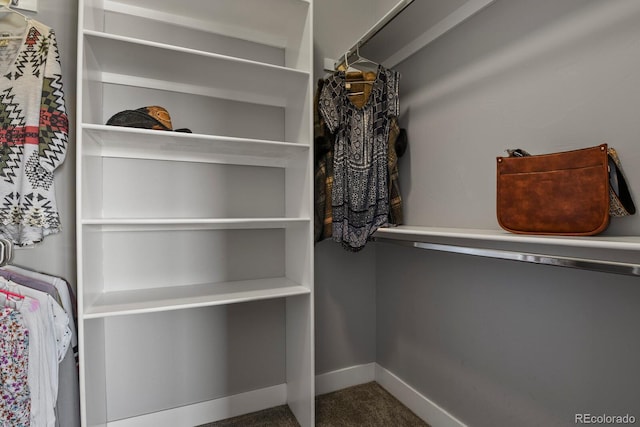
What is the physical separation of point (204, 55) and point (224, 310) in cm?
118

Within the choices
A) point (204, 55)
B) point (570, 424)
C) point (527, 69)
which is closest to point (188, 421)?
point (570, 424)

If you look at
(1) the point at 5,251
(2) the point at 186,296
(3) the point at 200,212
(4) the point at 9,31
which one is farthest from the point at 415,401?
(4) the point at 9,31

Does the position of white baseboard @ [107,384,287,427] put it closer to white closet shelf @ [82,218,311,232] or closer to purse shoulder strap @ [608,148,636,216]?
white closet shelf @ [82,218,311,232]

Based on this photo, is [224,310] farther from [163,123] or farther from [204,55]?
[204,55]

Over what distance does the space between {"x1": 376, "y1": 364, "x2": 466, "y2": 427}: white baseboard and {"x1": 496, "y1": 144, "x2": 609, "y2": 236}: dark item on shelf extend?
103cm

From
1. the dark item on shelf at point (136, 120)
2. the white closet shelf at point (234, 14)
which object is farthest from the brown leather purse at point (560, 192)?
the dark item on shelf at point (136, 120)

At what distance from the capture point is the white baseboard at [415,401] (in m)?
1.42

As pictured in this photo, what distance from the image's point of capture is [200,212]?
1.52 metres

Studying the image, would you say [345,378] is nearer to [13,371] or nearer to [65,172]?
[13,371]

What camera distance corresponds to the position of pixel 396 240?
1.33 m

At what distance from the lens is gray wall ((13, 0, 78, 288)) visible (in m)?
1.27

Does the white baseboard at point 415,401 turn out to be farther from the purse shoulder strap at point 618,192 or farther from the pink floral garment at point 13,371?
the pink floral garment at point 13,371

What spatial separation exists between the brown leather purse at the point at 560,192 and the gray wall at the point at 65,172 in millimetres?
1681

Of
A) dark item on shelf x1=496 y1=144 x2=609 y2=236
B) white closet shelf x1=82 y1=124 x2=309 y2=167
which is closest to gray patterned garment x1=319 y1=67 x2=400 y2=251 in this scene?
white closet shelf x1=82 y1=124 x2=309 y2=167
